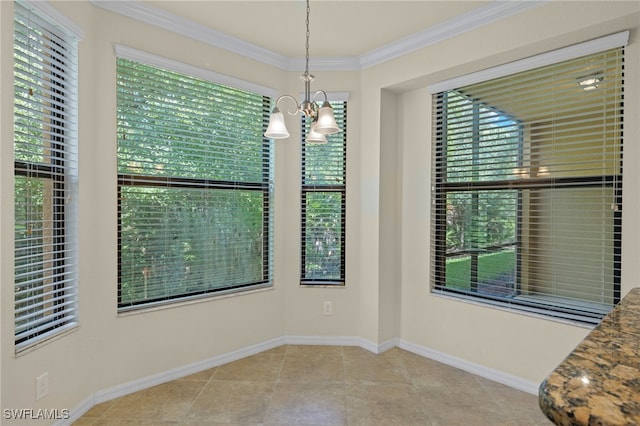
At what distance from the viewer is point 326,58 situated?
10.8 ft

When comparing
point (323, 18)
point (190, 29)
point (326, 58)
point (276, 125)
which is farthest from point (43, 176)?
point (326, 58)

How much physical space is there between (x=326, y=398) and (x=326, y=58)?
2.89 m

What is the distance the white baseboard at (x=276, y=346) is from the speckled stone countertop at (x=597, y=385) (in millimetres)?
2128

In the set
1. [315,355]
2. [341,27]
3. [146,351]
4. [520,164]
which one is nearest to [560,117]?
[520,164]

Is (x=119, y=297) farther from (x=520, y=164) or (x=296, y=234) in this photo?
(x=520, y=164)

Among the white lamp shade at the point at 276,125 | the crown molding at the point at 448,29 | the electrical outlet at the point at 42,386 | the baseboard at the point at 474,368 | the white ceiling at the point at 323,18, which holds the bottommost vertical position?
the baseboard at the point at 474,368

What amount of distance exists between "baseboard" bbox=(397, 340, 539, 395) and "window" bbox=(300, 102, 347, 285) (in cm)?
92

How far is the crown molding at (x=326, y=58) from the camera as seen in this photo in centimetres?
240

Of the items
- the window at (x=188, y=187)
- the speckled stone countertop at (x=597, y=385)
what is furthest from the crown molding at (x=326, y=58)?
the speckled stone countertop at (x=597, y=385)

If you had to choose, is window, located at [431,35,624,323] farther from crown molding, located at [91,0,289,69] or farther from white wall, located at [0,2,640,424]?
crown molding, located at [91,0,289,69]

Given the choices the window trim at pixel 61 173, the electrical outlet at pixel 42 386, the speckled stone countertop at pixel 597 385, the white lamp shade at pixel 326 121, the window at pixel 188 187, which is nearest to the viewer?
the speckled stone countertop at pixel 597 385

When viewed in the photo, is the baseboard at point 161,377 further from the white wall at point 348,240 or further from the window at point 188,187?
the window at point 188,187

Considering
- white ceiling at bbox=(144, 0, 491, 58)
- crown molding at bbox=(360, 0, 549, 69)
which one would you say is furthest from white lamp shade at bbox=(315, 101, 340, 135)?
crown molding at bbox=(360, 0, 549, 69)

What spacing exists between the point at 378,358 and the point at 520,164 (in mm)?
2016
